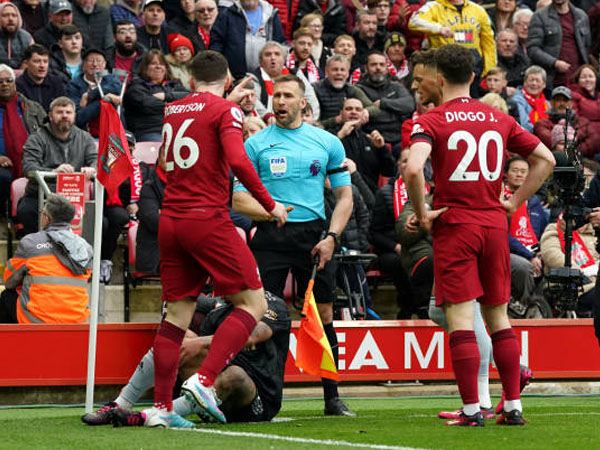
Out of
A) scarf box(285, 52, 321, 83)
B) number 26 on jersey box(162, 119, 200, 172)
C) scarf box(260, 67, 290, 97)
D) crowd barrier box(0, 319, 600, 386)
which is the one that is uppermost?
scarf box(285, 52, 321, 83)

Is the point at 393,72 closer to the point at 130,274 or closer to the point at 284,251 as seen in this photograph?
the point at 130,274

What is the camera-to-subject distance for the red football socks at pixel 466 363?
23.1 feet

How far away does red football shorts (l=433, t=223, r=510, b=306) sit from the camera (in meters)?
7.13

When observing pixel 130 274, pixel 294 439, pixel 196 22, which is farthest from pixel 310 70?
pixel 294 439

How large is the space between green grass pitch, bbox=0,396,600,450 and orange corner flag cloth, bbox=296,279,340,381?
1.11 ft

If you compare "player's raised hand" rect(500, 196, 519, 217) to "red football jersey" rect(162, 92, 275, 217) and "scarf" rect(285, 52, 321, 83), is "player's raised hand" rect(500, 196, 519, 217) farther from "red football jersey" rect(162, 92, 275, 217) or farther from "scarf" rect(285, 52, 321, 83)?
"scarf" rect(285, 52, 321, 83)

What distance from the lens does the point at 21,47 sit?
15.4 m

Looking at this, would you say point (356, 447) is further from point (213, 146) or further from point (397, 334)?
point (397, 334)

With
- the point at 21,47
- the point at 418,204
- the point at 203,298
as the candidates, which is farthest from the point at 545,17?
the point at 418,204

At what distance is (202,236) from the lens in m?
7.21

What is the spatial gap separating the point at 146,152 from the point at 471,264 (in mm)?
7568

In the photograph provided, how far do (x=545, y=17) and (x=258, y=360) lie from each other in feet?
41.0

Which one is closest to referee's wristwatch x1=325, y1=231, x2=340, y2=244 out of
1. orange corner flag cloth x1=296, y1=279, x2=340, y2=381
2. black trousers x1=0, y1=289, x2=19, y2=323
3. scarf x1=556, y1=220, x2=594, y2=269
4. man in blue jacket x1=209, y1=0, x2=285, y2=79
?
orange corner flag cloth x1=296, y1=279, x2=340, y2=381

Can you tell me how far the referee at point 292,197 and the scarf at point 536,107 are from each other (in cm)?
936
